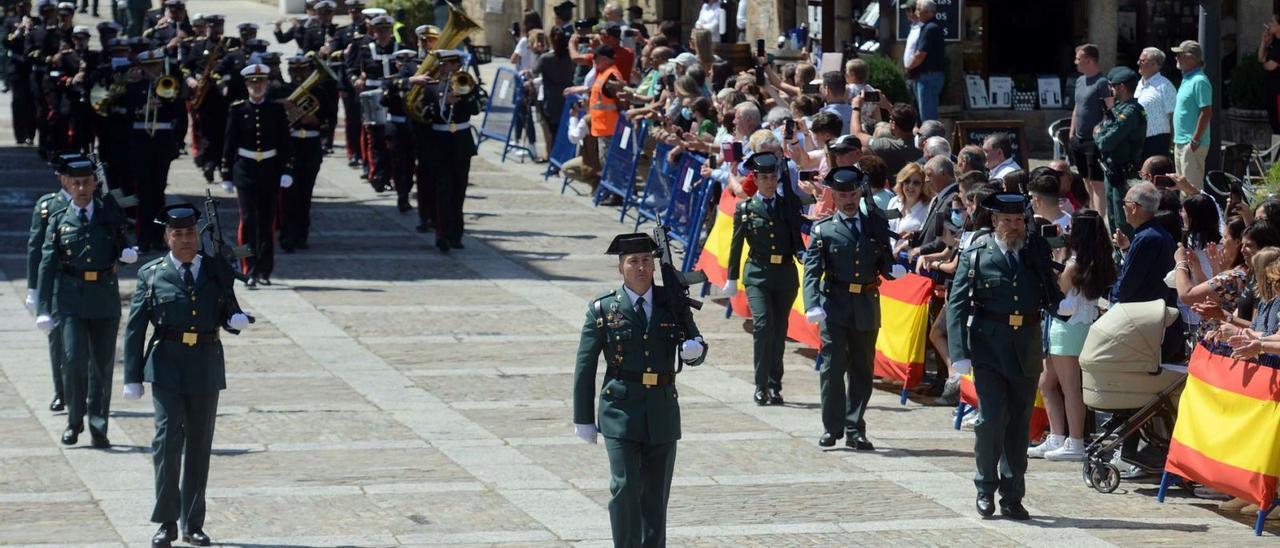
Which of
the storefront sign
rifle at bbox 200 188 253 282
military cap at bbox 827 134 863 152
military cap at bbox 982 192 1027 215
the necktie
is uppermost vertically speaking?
the storefront sign

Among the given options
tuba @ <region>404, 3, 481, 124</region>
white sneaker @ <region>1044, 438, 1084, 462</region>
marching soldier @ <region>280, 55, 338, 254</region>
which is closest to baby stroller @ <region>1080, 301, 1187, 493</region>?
white sneaker @ <region>1044, 438, 1084, 462</region>

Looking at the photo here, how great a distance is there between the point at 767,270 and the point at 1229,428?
13.8 feet

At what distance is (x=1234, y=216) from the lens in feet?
41.2

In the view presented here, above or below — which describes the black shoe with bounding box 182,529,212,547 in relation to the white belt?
below

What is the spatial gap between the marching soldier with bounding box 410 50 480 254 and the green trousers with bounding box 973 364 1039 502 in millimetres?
10422

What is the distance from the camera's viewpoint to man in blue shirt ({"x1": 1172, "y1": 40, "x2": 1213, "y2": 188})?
58.3 feet

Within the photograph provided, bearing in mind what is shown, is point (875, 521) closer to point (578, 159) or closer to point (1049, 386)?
point (1049, 386)

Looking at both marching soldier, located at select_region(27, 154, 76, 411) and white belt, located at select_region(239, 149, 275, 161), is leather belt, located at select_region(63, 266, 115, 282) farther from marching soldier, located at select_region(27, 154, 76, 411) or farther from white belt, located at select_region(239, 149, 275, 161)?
white belt, located at select_region(239, 149, 275, 161)

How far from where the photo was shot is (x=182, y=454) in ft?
37.6

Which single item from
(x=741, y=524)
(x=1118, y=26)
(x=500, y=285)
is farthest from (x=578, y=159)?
(x=741, y=524)

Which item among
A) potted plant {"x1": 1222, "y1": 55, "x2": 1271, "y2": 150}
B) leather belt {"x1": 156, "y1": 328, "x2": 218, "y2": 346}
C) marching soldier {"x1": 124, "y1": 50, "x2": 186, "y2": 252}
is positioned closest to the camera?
leather belt {"x1": 156, "y1": 328, "x2": 218, "y2": 346}

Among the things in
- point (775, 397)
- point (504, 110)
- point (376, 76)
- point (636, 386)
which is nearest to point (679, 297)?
point (636, 386)

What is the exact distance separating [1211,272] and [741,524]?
324 cm

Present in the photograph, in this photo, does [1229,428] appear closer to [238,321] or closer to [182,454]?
[238,321]
